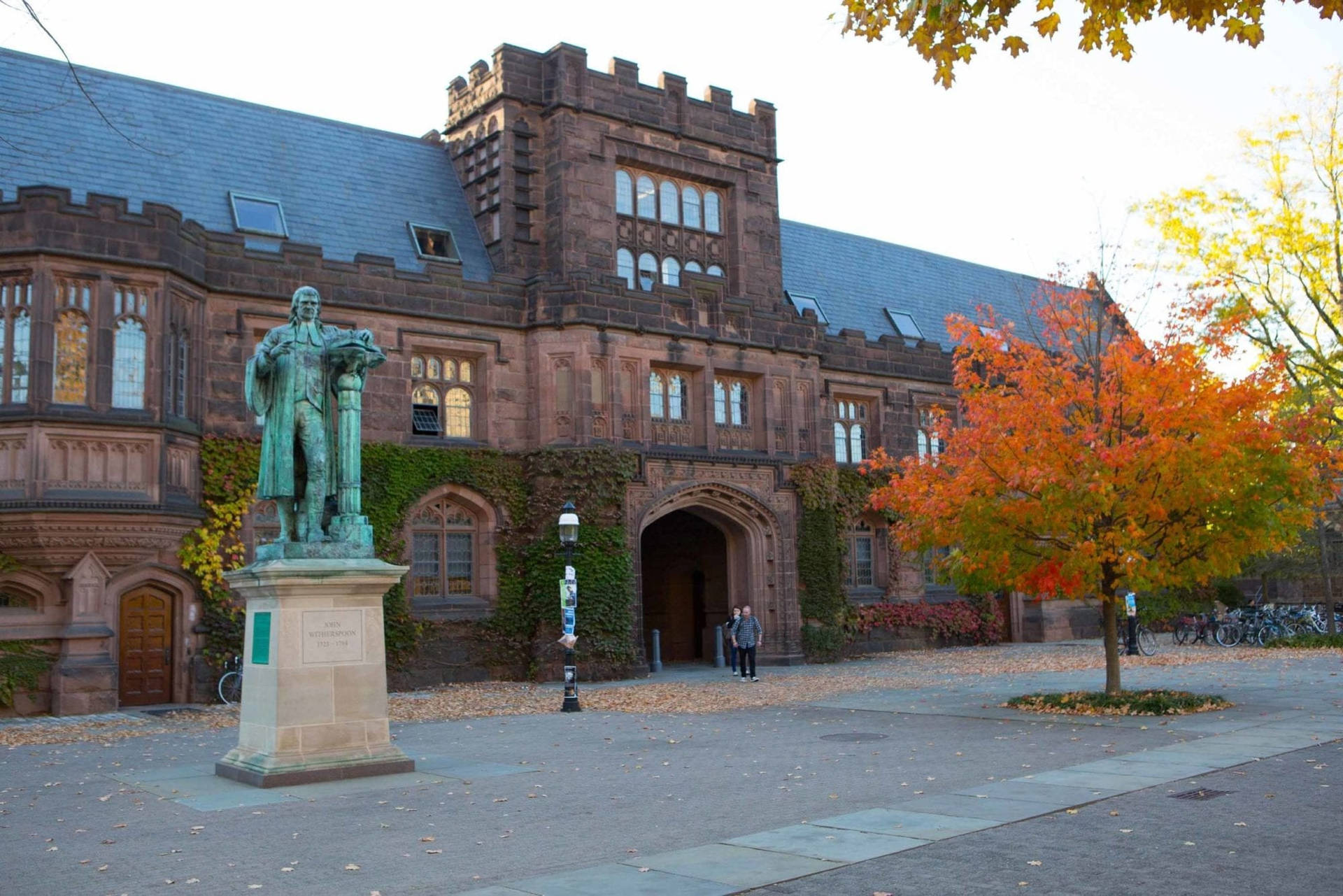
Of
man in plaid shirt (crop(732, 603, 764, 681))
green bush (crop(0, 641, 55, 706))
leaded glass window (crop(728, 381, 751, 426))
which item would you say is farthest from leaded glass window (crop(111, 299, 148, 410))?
leaded glass window (crop(728, 381, 751, 426))

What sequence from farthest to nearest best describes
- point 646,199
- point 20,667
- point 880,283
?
point 880,283
point 646,199
point 20,667

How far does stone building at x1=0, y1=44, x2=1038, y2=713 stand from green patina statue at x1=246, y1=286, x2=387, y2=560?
9234 mm

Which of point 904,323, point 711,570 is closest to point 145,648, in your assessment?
point 711,570

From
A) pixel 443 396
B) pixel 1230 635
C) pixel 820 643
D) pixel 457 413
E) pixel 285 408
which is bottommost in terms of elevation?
pixel 1230 635

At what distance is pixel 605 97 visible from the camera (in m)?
28.3

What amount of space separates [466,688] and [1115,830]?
56.5 feet

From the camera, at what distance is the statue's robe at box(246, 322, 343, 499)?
1270 centimetres

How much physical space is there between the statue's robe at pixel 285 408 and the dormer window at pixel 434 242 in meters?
14.9

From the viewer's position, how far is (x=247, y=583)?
12320 millimetres

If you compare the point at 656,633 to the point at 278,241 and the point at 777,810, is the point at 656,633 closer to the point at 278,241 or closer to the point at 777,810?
the point at 278,241

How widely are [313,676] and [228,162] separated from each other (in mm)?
17879

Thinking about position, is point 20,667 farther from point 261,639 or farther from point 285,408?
point 285,408

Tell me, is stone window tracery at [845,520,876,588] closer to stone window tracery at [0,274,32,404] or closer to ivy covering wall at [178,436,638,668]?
ivy covering wall at [178,436,638,668]

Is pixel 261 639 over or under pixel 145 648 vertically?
over
